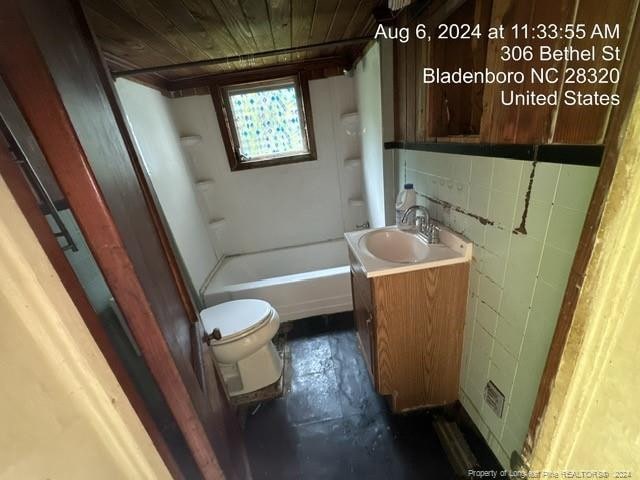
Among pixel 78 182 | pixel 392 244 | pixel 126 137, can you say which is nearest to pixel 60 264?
pixel 78 182

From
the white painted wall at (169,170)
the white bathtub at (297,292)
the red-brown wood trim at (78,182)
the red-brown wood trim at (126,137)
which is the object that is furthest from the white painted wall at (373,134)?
the red-brown wood trim at (78,182)

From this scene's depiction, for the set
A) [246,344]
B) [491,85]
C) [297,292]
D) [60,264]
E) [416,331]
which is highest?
[491,85]

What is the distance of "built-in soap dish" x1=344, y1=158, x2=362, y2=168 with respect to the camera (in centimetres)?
261

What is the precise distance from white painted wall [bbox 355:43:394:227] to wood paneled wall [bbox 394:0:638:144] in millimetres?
194

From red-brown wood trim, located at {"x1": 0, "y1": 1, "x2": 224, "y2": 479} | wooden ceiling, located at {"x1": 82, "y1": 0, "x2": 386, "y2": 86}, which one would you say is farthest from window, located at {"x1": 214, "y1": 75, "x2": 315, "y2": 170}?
red-brown wood trim, located at {"x1": 0, "y1": 1, "x2": 224, "y2": 479}

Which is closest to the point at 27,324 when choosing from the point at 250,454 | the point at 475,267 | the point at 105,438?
the point at 105,438

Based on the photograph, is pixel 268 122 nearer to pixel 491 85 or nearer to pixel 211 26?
pixel 211 26

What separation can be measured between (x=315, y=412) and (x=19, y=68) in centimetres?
169

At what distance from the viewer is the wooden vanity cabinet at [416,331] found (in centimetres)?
112

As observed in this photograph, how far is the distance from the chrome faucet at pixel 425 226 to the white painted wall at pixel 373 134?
0.49m

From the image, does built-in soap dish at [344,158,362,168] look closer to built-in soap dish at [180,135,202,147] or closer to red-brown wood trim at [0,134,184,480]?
built-in soap dish at [180,135,202,147]

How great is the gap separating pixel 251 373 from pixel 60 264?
4.71 ft

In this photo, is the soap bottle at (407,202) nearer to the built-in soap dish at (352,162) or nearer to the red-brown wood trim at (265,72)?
the built-in soap dish at (352,162)

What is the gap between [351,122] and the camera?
96.1 inches
